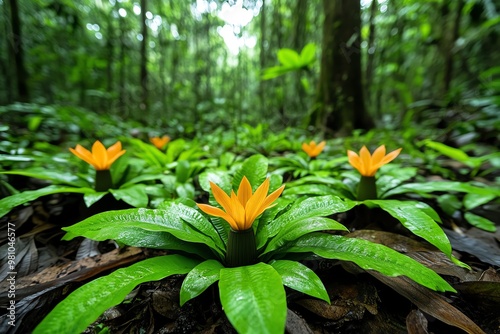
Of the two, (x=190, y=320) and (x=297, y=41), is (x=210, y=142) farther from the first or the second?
(x=297, y=41)

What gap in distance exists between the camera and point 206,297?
940 millimetres

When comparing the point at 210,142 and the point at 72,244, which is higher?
the point at 210,142

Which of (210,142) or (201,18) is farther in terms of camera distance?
(201,18)

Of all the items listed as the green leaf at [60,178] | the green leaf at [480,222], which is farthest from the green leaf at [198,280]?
the green leaf at [480,222]

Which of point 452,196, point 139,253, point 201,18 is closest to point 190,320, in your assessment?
point 139,253

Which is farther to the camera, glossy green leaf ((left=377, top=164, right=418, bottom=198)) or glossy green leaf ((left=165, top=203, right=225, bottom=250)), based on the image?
glossy green leaf ((left=377, top=164, right=418, bottom=198))

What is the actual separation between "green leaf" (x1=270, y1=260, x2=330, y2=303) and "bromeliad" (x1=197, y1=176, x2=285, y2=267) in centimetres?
14

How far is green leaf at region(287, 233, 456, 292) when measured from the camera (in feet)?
2.52

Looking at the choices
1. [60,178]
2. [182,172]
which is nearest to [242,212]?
[182,172]

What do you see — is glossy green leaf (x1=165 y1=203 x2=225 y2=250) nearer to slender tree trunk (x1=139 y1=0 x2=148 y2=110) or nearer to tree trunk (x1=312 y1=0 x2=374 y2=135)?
tree trunk (x1=312 y1=0 x2=374 y2=135)

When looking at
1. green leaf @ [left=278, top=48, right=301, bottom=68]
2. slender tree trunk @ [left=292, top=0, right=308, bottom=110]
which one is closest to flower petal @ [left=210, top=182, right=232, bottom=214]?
green leaf @ [left=278, top=48, right=301, bottom=68]

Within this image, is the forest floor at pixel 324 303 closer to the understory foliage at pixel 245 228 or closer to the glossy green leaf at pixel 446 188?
the understory foliage at pixel 245 228

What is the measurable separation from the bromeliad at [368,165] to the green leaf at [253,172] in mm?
515

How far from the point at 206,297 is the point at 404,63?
7.48 metres
